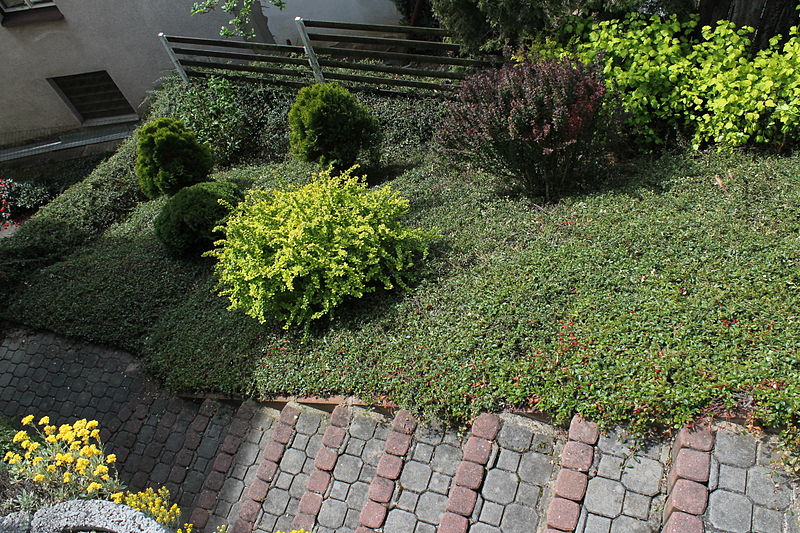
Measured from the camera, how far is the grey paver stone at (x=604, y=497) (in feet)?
11.3

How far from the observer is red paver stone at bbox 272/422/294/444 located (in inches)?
182

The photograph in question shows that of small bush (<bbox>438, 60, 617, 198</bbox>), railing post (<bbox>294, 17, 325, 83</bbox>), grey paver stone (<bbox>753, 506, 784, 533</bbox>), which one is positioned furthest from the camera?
railing post (<bbox>294, 17, 325, 83</bbox>)

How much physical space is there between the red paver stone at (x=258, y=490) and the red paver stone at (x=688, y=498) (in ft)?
9.12

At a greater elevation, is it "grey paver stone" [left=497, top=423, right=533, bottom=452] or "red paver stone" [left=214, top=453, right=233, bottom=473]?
"grey paver stone" [left=497, top=423, right=533, bottom=452]

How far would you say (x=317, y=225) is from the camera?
5129 millimetres

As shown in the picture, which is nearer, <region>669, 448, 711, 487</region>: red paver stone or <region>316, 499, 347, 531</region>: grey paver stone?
<region>669, 448, 711, 487</region>: red paver stone

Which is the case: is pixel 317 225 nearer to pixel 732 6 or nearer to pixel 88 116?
pixel 732 6

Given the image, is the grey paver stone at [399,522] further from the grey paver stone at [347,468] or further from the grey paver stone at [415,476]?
the grey paver stone at [347,468]

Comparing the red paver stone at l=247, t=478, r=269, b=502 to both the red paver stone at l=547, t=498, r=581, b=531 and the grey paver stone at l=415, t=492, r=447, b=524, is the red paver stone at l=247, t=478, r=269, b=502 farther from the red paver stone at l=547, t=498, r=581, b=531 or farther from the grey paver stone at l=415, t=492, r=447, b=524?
the red paver stone at l=547, t=498, r=581, b=531

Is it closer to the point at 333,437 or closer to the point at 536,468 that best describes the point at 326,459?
the point at 333,437

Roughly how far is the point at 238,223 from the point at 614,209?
340cm

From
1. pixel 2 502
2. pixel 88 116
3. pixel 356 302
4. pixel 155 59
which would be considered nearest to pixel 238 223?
pixel 356 302

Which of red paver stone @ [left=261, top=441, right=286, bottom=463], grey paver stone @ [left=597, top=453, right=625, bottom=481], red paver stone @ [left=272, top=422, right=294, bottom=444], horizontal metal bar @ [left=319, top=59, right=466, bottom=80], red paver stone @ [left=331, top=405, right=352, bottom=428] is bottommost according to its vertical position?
red paver stone @ [left=261, top=441, right=286, bottom=463]

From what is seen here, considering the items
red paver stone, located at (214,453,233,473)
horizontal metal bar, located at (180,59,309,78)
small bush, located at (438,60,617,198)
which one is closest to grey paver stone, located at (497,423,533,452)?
red paver stone, located at (214,453,233,473)
